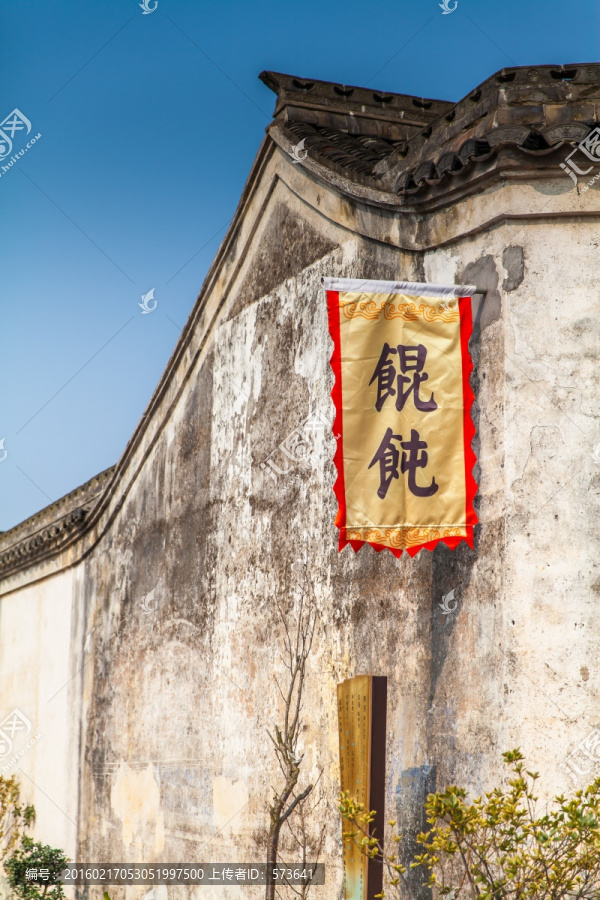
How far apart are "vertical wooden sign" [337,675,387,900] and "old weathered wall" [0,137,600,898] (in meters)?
0.29

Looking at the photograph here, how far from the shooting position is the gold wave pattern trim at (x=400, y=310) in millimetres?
5846

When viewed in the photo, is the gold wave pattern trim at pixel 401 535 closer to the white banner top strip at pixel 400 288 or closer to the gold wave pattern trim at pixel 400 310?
the gold wave pattern trim at pixel 400 310

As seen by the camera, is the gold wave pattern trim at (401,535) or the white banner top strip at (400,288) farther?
the white banner top strip at (400,288)

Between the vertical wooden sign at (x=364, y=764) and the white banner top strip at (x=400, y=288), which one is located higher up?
the white banner top strip at (x=400, y=288)

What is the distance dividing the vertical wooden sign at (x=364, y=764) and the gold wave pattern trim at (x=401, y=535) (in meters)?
0.76

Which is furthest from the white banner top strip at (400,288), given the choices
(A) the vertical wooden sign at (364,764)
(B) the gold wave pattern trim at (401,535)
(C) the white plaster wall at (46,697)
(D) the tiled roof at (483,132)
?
(C) the white plaster wall at (46,697)

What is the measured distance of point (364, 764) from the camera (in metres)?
5.68

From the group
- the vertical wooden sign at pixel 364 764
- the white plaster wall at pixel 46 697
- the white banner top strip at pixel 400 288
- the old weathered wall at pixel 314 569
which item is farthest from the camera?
the white plaster wall at pixel 46 697

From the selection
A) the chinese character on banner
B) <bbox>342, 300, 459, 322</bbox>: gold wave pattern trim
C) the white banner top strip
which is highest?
the white banner top strip

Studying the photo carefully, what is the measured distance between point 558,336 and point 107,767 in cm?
719

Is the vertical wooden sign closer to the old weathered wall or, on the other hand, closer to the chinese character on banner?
the old weathered wall

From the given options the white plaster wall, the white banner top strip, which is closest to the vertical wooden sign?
the white banner top strip

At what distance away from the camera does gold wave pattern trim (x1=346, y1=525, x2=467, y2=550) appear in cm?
570

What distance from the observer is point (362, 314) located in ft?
19.6
